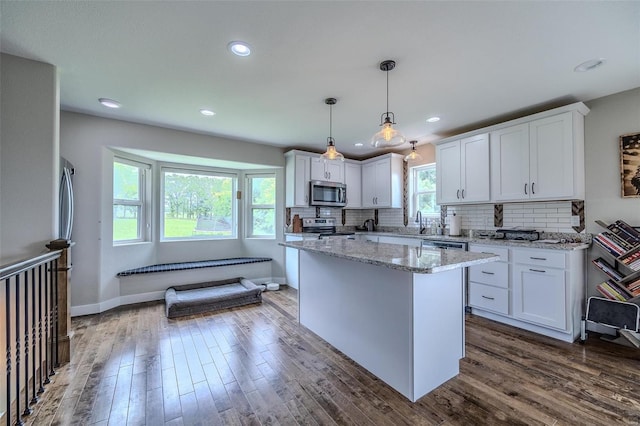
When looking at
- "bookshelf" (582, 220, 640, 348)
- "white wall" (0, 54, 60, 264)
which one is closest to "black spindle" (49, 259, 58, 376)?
"white wall" (0, 54, 60, 264)

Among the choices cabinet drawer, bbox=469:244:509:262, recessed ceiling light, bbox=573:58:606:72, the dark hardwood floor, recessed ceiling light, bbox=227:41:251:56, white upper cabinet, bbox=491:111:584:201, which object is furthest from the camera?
cabinet drawer, bbox=469:244:509:262

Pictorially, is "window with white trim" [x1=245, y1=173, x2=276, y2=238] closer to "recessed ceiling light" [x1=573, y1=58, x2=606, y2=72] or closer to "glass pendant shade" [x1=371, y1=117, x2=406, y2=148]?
"glass pendant shade" [x1=371, y1=117, x2=406, y2=148]

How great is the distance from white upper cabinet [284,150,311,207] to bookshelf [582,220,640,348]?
375cm

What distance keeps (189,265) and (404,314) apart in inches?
143

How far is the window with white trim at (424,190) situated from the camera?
4562 mm

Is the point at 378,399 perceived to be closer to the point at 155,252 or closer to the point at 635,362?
the point at 635,362

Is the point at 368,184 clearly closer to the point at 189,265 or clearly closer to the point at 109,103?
the point at 189,265

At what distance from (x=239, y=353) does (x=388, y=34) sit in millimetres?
2837

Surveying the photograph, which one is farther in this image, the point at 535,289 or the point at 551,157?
the point at 551,157

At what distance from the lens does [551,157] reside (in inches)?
116

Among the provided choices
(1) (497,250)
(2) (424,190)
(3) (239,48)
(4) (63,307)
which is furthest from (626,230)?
(4) (63,307)

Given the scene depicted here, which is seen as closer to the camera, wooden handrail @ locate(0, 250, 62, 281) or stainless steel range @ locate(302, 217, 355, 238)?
wooden handrail @ locate(0, 250, 62, 281)

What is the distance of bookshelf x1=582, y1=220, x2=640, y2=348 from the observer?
239 cm

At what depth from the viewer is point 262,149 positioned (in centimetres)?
469
